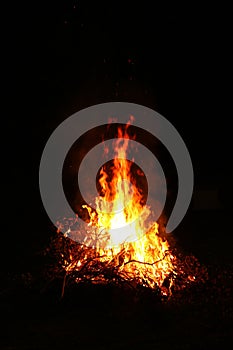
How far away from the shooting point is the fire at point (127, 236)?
638 cm

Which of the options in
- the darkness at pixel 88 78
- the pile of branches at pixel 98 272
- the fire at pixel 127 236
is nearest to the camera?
the pile of branches at pixel 98 272

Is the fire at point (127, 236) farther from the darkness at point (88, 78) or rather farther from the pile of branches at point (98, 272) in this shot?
the darkness at point (88, 78)

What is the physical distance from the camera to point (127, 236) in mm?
6957

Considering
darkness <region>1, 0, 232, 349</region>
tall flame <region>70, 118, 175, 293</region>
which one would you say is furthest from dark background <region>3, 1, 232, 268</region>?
tall flame <region>70, 118, 175, 293</region>

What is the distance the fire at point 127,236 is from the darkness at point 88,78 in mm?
2814

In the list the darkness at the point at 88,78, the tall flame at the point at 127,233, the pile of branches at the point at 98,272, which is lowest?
the pile of branches at the point at 98,272

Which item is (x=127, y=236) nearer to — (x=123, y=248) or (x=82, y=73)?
(x=123, y=248)

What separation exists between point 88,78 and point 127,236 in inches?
257

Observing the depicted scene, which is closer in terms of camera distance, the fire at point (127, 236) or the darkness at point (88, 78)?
the fire at point (127, 236)

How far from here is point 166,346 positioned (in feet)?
15.4

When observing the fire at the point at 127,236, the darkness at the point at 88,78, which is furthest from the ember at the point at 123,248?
the darkness at the point at 88,78

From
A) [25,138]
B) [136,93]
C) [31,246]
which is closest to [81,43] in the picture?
[136,93]

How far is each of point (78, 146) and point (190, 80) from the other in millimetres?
3429

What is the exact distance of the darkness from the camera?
10859 mm
